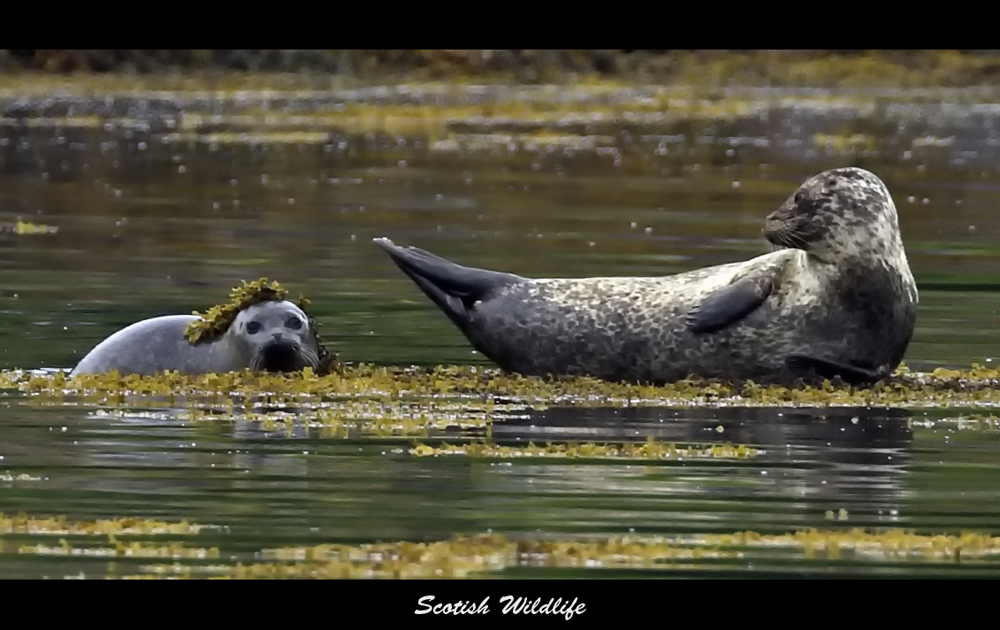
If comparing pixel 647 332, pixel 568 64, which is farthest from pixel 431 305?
pixel 568 64

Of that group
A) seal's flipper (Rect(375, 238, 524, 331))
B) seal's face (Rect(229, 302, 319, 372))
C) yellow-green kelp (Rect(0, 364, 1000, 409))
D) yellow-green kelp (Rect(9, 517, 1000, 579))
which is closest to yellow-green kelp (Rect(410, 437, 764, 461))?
yellow-green kelp (Rect(0, 364, 1000, 409))

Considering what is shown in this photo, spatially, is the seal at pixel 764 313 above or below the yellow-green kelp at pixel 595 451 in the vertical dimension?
above

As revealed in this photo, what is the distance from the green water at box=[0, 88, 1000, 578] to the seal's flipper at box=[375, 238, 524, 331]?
34cm

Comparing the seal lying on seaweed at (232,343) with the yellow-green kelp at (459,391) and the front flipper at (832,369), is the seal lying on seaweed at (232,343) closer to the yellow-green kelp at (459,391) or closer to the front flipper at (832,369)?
the yellow-green kelp at (459,391)

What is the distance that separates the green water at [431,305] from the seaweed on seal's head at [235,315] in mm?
660

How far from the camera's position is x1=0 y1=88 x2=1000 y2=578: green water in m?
9.01

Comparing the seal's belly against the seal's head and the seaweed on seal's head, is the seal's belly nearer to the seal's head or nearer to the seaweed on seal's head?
the seal's head

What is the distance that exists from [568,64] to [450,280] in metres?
34.0

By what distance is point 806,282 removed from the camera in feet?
40.8

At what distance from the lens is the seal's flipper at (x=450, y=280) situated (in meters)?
13.0

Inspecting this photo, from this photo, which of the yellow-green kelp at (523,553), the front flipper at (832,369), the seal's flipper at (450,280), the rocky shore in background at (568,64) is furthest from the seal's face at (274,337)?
the rocky shore in background at (568,64)

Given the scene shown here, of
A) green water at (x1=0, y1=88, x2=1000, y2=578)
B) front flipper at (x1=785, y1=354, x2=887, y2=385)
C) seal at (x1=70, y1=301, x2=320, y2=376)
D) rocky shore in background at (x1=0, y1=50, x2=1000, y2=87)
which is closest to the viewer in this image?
green water at (x1=0, y1=88, x2=1000, y2=578)

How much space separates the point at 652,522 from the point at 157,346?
4271 millimetres

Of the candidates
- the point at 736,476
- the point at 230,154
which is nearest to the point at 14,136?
the point at 230,154
